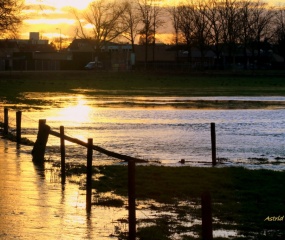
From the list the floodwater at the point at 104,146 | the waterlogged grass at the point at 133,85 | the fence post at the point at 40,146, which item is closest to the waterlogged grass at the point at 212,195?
the floodwater at the point at 104,146

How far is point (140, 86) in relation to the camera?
275 ft

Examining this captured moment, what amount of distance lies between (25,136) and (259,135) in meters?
9.96

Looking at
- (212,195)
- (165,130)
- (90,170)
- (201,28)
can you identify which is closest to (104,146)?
(165,130)

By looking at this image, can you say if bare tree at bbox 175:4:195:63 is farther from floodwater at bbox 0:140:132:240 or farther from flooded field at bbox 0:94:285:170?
floodwater at bbox 0:140:132:240

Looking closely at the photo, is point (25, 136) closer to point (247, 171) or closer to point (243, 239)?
point (247, 171)

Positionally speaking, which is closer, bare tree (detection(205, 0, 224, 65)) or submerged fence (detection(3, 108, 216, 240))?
submerged fence (detection(3, 108, 216, 240))

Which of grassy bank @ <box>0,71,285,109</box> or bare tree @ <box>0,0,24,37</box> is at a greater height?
bare tree @ <box>0,0,24,37</box>

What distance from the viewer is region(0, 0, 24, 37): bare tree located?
4631cm

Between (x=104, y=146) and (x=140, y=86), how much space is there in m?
53.1

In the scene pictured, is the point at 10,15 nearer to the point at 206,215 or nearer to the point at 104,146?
the point at 104,146

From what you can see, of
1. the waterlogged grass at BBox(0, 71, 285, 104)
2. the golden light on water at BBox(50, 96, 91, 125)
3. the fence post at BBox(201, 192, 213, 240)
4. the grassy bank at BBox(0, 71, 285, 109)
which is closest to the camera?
the fence post at BBox(201, 192, 213, 240)

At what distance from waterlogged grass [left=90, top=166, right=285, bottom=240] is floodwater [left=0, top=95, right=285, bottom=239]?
692 millimetres

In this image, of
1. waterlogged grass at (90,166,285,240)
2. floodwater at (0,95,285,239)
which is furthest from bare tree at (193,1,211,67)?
waterlogged grass at (90,166,285,240)

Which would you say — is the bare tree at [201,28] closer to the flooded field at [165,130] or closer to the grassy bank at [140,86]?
the grassy bank at [140,86]
